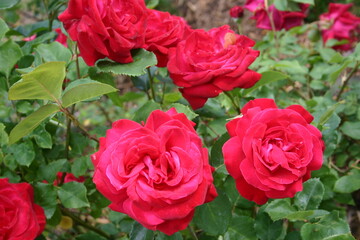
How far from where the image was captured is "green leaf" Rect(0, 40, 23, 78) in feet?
2.63

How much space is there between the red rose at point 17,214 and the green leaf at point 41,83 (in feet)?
0.64

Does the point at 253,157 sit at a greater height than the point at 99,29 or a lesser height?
lesser

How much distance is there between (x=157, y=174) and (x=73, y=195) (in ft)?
1.09

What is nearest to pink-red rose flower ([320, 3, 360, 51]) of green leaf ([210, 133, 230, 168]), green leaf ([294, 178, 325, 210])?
green leaf ([294, 178, 325, 210])

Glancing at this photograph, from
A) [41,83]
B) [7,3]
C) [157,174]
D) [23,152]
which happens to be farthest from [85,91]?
[7,3]

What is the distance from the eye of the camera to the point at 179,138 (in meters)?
0.54

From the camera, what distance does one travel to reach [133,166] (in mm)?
544

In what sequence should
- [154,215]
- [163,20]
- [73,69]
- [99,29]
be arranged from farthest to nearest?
[73,69] < [163,20] < [99,29] < [154,215]

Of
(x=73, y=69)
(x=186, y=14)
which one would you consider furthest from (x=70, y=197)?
(x=186, y=14)

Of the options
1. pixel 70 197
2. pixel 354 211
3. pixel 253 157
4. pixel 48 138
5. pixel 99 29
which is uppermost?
pixel 99 29

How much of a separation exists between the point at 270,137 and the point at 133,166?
7.9 inches

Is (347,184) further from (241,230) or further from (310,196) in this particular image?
(241,230)

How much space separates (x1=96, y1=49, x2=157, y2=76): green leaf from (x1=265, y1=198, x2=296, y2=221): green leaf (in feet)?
1.07

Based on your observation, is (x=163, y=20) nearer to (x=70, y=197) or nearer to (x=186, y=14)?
(x=70, y=197)
